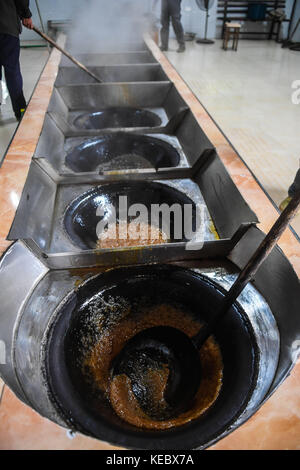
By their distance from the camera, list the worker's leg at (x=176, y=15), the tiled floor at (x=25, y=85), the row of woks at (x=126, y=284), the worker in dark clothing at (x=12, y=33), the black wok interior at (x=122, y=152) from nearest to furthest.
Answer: the row of woks at (x=126, y=284)
the black wok interior at (x=122, y=152)
the worker in dark clothing at (x=12, y=33)
the tiled floor at (x=25, y=85)
the worker's leg at (x=176, y=15)

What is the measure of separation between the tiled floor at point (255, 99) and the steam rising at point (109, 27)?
4.36 ft

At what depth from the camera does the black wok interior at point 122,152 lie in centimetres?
304

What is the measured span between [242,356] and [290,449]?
1.59 feet

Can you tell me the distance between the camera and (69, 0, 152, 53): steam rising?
6.50 meters

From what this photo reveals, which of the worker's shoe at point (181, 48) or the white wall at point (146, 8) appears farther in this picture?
the white wall at point (146, 8)

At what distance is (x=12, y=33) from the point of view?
3797mm

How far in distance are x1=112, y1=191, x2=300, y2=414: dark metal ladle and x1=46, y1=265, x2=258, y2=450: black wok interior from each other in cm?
13

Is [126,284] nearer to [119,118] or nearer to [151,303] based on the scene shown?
[151,303]

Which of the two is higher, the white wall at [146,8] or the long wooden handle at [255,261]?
the white wall at [146,8]

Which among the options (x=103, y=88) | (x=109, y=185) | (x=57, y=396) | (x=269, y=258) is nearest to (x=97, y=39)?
(x=103, y=88)

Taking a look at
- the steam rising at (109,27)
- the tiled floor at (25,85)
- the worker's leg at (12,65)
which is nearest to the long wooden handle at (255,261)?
the tiled floor at (25,85)

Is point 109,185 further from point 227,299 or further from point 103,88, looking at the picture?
point 103,88

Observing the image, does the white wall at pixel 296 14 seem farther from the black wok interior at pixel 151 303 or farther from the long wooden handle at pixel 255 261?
the long wooden handle at pixel 255 261

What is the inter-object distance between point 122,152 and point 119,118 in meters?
0.98
